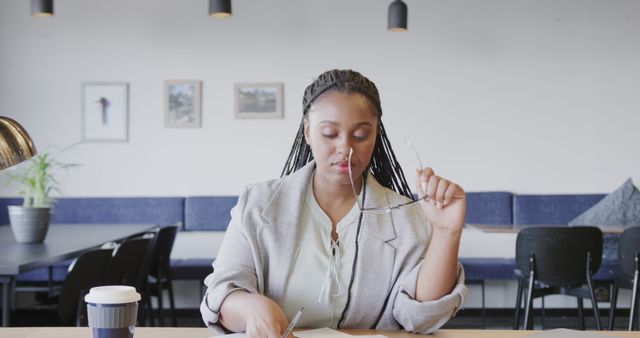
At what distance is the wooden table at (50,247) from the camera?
2.88m

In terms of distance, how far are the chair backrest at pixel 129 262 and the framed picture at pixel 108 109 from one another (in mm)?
2461

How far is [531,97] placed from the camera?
600 centimetres

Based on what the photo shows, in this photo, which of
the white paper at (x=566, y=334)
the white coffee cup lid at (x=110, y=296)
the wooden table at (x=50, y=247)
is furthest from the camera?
the wooden table at (x=50, y=247)

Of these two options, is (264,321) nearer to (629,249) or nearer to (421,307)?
(421,307)

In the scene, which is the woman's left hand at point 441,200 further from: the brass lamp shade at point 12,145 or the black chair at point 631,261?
the black chair at point 631,261

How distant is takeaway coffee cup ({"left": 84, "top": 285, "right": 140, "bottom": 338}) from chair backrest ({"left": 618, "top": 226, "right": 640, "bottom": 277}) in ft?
11.8

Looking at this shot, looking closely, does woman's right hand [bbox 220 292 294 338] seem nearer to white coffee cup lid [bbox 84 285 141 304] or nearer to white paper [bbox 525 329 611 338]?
white coffee cup lid [bbox 84 285 141 304]

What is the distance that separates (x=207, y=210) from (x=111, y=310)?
193 inches

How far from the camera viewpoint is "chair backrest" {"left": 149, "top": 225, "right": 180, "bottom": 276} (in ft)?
14.6

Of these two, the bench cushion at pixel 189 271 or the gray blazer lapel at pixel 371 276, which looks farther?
the bench cushion at pixel 189 271

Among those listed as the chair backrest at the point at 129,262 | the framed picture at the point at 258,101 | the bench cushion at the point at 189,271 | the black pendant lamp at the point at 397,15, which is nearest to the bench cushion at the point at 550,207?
the black pendant lamp at the point at 397,15

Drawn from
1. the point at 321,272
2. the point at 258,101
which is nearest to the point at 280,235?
the point at 321,272

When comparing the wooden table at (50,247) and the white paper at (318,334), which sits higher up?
the white paper at (318,334)

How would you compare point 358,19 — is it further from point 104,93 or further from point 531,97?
point 104,93
